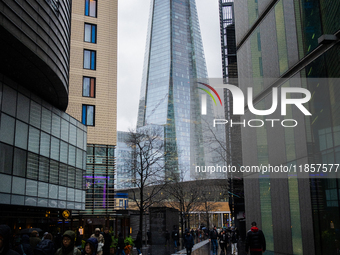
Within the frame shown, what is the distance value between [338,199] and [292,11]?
19.5 ft

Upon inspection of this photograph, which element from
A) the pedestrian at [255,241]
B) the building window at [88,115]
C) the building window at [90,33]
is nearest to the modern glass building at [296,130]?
the pedestrian at [255,241]

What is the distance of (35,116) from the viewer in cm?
2153

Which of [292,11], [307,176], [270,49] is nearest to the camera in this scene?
[307,176]

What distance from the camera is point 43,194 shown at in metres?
22.3

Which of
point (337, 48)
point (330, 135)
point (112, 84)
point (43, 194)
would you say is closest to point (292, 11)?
point (337, 48)

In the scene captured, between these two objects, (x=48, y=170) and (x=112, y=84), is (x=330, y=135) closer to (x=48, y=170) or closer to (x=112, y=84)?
(x=48, y=170)

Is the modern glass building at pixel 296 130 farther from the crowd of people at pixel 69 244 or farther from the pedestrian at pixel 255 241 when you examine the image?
the crowd of people at pixel 69 244

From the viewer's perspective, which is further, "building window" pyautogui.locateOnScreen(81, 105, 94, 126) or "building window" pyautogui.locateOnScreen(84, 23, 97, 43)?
"building window" pyautogui.locateOnScreen(84, 23, 97, 43)

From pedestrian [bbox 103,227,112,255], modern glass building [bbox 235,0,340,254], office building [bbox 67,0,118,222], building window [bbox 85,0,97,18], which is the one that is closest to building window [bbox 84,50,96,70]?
office building [bbox 67,0,118,222]

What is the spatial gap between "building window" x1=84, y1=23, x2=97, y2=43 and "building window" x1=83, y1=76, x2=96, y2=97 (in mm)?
4310

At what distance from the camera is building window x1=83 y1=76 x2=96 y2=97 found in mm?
39656

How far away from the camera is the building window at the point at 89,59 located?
Answer: 132ft

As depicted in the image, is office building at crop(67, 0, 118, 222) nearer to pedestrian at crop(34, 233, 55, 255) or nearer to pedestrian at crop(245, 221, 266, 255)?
pedestrian at crop(245, 221, 266, 255)

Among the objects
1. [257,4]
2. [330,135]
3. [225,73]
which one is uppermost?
[225,73]
